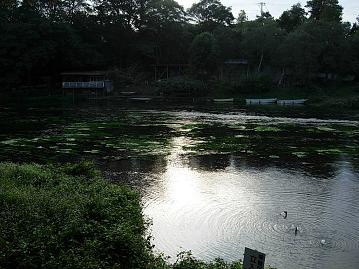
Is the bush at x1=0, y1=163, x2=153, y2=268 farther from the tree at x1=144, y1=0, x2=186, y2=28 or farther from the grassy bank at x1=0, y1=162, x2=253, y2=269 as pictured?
the tree at x1=144, y1=0, x2=186, y2=28

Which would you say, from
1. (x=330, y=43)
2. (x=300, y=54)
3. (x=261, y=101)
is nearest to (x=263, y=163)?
(x=261, y=101)

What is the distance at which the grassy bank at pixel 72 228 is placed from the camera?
10.5 m

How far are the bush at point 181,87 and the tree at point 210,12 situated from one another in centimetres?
2295

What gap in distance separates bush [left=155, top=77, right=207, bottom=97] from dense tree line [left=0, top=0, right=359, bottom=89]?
3953mm

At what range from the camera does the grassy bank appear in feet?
34.4

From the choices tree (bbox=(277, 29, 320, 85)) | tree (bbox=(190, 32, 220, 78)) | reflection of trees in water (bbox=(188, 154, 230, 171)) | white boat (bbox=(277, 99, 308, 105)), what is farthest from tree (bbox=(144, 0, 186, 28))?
reflection of trees in water (bbox=(188, 154, 230, 171))

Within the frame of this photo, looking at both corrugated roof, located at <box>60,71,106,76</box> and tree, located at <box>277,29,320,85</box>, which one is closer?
tree, located at <box>277,29,320,85</box>

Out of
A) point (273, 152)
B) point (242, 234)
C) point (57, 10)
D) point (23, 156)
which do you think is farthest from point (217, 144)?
point (57, 10)

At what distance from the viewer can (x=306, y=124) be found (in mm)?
46094

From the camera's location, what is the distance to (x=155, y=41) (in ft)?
281

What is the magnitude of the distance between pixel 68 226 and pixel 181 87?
6552 centimetres

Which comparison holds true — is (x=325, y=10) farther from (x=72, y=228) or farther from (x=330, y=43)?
(x=72, y=228)

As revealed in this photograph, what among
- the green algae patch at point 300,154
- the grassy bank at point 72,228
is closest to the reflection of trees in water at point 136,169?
the grassy bank at point 72,228

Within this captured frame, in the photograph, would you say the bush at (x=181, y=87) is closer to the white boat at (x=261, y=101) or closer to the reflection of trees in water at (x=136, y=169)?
the white boat at (x=261, y=101)
